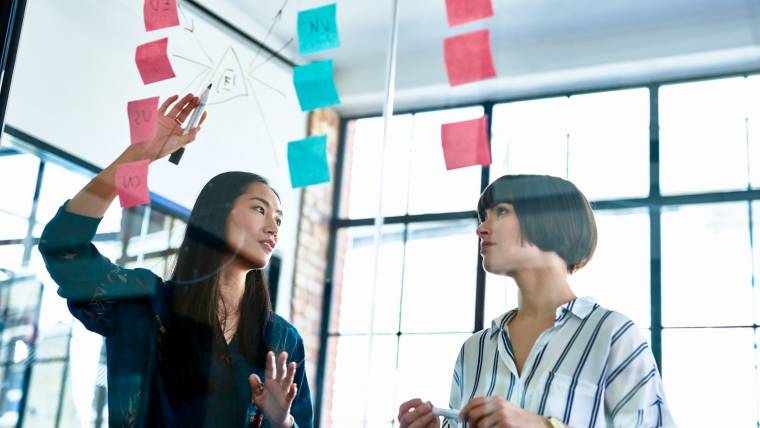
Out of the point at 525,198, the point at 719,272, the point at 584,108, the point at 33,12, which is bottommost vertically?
the point at 719,272

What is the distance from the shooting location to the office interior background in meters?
1.30

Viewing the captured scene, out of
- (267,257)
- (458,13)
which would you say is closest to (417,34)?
(458,13)

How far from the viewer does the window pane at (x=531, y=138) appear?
4.64ft

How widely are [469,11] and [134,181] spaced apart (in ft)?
2.45

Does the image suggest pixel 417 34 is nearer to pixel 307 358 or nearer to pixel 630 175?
pixel 630 175

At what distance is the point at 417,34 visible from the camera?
1.65 metres

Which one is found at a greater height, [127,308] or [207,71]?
[207,71]

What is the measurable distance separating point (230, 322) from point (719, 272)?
81 centimetres

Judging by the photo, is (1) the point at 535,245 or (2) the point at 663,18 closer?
(1) the point at 535,245

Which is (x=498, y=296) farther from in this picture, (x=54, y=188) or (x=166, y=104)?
(x=54, y=188)

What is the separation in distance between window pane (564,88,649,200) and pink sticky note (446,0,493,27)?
27 centimetres

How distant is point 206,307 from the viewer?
1.62m

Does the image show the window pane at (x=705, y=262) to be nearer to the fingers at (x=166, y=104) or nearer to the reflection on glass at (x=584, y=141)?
the reflection on glass at (x=584, y=141)

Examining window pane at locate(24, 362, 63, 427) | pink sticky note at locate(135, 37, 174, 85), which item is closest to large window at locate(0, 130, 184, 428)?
window pane at locate(24, 362, 63, 427)
